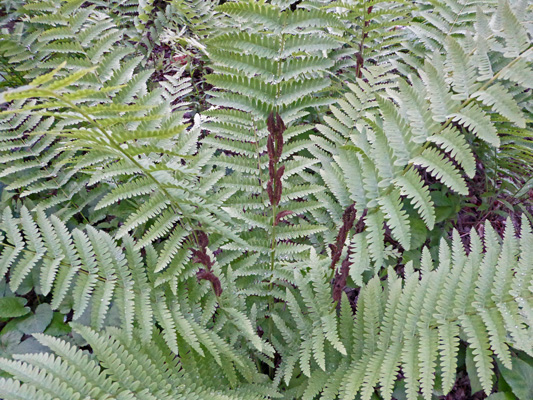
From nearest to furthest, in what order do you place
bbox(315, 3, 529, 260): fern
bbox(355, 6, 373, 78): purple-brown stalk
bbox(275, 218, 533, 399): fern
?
bbox(315, 3, 529, 260): fern
bbox(275, 218, 533, 399): fern
bbox(355, 6, 373, 78): purple-brown stalk

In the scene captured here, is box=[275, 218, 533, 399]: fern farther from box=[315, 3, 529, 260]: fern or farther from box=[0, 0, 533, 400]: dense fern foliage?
box=[315, 3, 529, 260]: fern

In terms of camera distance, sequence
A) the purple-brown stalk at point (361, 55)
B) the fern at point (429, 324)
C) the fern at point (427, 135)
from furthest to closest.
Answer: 1. the purple-brown stalk at point (361, 55)
2. the fern at point (429, 324)
3. the fern at point (427, 135)

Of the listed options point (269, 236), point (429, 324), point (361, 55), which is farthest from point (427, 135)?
point (361, 55)

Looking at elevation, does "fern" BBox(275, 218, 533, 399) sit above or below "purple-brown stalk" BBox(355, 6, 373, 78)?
below

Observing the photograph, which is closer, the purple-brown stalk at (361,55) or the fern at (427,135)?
the fern at (427,135)

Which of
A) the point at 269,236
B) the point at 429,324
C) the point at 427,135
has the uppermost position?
the point at 427,135

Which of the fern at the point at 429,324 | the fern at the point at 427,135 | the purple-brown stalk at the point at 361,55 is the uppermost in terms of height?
the purple-brown stalk at the point at 361,55

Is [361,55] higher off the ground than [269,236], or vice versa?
[361,55]

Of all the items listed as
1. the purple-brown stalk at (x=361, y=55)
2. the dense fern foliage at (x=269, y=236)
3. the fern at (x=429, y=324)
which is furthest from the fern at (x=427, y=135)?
the purple-brown stalk at (x=361, y=55)

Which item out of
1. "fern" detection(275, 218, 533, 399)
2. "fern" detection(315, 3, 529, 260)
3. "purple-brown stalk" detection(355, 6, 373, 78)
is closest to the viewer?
"fern" detection(315, 3, 529, 260)

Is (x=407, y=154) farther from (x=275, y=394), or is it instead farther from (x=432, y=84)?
(x=275, y=394)

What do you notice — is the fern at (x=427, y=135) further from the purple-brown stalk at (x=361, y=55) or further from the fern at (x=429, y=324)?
the purple-brown stalk at (x=361, y=55)

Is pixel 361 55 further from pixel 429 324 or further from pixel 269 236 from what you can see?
pixel 429 324

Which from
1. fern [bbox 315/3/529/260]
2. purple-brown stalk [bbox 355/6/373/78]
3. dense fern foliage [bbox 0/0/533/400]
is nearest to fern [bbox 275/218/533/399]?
dense fern foliage [bbox 0/0/533/400]
